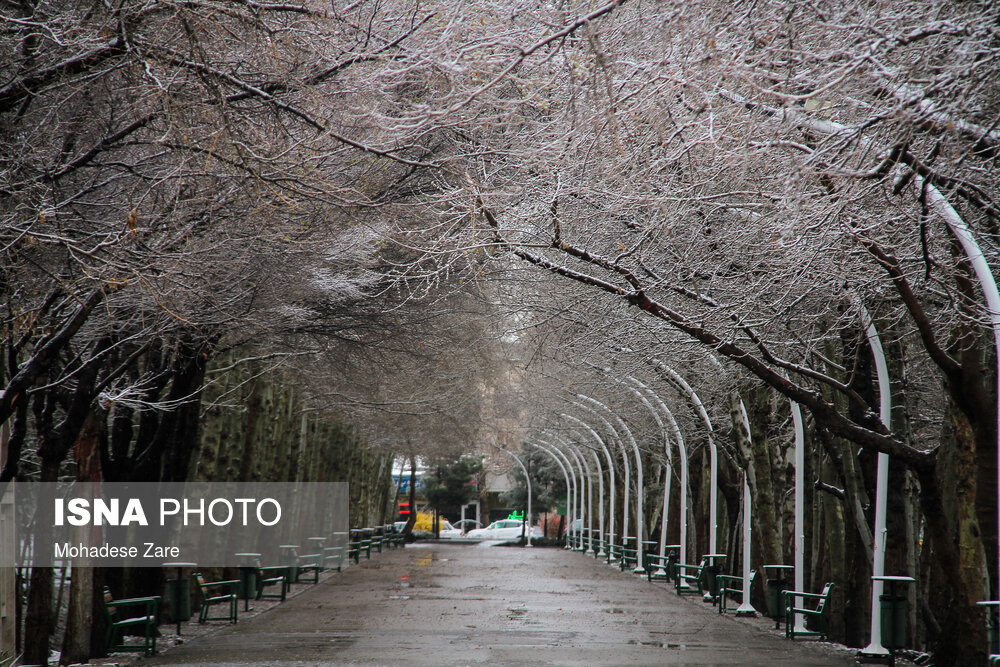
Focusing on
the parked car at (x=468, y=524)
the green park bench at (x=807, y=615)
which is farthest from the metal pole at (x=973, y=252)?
the parked car at (x=468, y=524)

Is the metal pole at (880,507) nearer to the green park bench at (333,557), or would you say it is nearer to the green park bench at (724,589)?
the green park bench at (724,589)

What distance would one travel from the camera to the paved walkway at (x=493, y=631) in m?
14.2

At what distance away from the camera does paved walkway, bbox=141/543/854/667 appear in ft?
46.5

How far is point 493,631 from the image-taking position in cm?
1719

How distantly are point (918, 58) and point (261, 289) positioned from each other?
318 inches

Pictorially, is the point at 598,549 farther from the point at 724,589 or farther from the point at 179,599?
the point at 179,599

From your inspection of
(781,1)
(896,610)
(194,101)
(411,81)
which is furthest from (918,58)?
(896,610)

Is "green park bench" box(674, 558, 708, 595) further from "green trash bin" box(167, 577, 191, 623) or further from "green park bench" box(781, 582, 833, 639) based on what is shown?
"green trash bin" box(167, 577, 191, 623)

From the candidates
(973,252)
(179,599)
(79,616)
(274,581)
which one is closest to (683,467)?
(274,581)

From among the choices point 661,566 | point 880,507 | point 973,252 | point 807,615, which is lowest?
point 661,566

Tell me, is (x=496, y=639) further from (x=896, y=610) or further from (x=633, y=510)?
(x=633, y=510)

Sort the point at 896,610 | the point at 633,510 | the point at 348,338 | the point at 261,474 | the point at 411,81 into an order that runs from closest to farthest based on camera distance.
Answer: the point at 411,81, the point at 896,610, the point at 348,338, the point at 261,474, the point at 633,510

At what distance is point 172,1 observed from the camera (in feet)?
23.2

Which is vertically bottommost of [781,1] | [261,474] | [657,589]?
[657,589]
